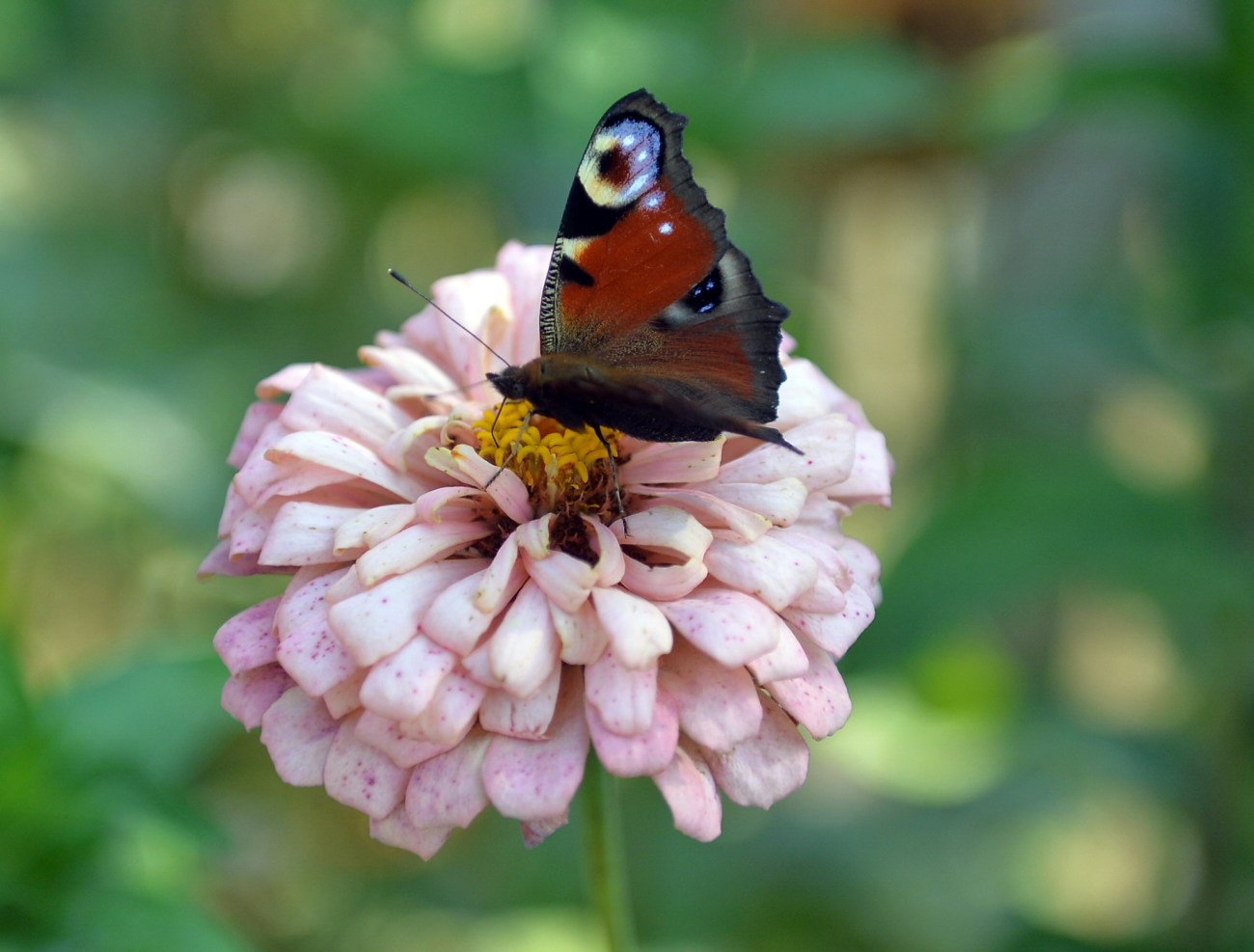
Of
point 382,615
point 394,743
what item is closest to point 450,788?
point 394,743

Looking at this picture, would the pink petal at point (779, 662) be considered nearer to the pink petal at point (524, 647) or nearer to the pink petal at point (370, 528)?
the pink petal at point (524, 647)

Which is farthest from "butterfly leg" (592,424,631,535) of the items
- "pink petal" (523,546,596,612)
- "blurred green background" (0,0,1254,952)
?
"blurred green background" (0,0,1254,952)

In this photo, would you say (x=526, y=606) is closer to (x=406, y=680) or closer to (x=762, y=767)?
(x=406, y=680)

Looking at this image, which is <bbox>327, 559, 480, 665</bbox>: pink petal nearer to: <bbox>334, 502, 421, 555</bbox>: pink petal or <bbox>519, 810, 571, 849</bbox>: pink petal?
<bbox>334, 502, 421, 555</bbox>: pink petal

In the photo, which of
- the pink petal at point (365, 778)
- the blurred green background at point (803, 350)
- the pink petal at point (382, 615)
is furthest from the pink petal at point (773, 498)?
the blurred green background at point (803, 350)

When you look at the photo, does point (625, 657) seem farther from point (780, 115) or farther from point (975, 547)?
point (780, 115)
